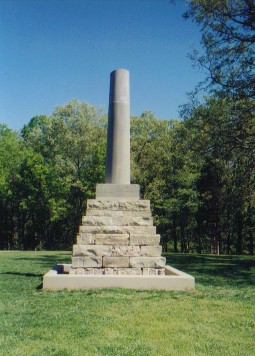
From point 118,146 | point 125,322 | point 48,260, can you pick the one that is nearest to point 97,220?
point 118,146

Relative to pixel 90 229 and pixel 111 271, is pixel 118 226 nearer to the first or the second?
pixel 90 229

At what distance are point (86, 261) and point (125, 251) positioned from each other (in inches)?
37.5

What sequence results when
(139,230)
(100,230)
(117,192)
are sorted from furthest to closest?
(117,192) < (139,230) < (100,230)

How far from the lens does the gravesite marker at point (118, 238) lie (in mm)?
7898

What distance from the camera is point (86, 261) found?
841 centimetres

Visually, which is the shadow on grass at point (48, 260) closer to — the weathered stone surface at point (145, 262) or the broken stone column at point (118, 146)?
the broken stone column at point (118, 146)

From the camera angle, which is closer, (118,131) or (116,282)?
(116,282)

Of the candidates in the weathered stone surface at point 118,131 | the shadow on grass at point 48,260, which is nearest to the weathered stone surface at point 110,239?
the weathered stone surface at point 118,131

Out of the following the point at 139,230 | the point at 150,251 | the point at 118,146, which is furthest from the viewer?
the point at 118,146

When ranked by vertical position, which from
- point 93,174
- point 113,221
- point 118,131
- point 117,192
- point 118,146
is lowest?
point 113,221

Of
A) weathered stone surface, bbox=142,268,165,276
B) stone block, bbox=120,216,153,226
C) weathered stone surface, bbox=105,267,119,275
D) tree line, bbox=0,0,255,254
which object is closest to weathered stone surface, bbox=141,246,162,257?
weathered stone surface, bbox=142,268,165,276

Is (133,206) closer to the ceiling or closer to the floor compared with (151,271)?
closer to the ceiling

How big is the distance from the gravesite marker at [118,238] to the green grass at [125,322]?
0.43 meters

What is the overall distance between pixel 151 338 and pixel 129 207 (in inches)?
189
